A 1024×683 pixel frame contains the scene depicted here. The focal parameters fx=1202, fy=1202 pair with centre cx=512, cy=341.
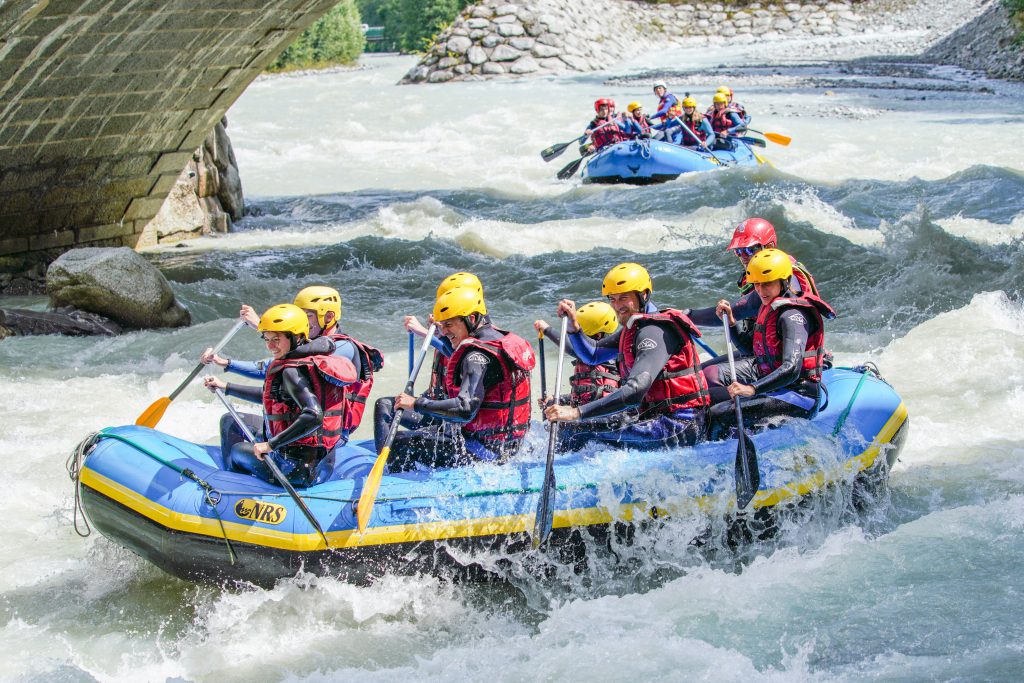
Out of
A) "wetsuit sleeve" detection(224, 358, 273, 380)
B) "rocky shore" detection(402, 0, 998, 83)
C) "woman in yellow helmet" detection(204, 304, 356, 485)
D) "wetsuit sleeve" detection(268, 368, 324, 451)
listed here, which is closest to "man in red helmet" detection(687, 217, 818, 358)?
"woman in yellow helmet" detection(204, 304, 356, 485)

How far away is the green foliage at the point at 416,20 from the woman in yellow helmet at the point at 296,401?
35130 mm

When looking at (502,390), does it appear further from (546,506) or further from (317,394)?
(317,394)

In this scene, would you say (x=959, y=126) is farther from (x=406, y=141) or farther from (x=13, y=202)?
(x=13, y=202)

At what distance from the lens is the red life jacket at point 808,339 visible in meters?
5.82

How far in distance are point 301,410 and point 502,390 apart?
920 millimetres

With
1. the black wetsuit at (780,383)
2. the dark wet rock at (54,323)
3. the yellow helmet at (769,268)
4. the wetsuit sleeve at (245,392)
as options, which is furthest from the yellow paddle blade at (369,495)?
the dark wet rock at (54,323)

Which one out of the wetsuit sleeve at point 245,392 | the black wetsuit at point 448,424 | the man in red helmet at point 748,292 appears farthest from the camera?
the man in red helmet at point 748,292

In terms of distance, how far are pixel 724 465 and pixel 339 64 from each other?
129 ft

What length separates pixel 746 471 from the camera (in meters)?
5.39

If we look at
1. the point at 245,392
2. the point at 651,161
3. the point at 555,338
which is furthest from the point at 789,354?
the point at 651,161

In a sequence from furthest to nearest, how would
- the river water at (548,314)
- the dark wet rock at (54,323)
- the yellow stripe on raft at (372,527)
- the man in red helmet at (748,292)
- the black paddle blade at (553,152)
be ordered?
the black paddle blade at (553,152)
the dark wet rock at (54,323)
the man in red helmet at (748,292)
the yellow stripe on raft at (372,527)
the river water at (548,314)

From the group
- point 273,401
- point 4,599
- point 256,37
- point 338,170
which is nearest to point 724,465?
point 273,401

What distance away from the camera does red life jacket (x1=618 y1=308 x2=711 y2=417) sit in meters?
5.64

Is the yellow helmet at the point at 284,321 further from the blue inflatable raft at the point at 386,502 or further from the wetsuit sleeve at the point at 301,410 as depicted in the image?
the blue inflatable raft at the point at 386,502
